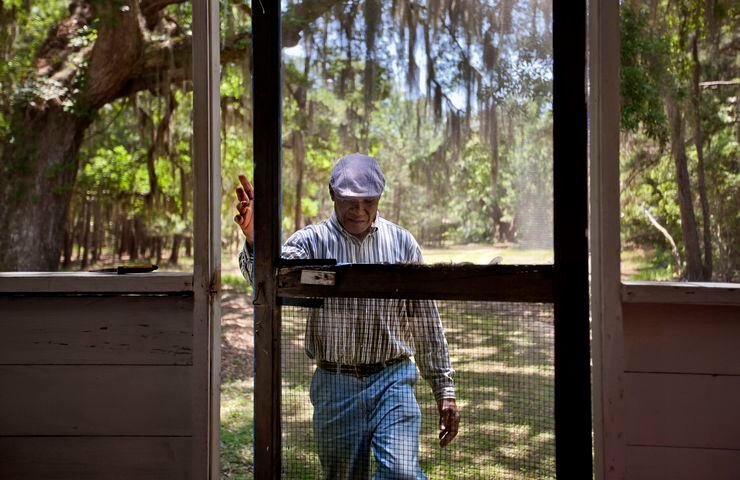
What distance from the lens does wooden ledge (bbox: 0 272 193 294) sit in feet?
7.09

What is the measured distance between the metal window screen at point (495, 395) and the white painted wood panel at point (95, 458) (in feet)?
2.17

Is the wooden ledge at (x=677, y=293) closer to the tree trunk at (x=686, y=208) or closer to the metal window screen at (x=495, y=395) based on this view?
the metal window screen at (x=495, y=395)

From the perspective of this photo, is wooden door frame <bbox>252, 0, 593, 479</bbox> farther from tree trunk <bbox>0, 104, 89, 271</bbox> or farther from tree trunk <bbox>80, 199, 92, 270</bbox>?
tree trunk <bbox>80, 199, 92, 270</bbox>

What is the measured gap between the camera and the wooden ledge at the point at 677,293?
1908mm

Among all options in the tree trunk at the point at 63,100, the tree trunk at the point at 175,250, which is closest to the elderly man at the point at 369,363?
the tree trunk at the point at 63,100

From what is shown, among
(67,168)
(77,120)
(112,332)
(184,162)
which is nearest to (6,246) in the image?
(67,168)

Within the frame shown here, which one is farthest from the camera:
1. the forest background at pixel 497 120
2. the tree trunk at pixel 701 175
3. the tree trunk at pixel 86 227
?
the tree trunk at pixel 86 227

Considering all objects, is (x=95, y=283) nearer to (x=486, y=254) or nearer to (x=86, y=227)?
(x=486, y=254)

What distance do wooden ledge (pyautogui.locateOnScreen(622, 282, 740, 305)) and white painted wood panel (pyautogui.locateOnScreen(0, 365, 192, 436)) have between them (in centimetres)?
158

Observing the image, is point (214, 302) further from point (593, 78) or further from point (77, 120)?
point (77, 120)

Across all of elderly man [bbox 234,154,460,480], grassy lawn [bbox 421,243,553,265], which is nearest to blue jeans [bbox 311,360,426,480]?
elderly man [bbox 234,154,460,480]

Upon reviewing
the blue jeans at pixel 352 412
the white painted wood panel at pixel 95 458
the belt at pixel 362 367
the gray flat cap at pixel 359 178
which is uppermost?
the gray flat cap at pixel 359 178

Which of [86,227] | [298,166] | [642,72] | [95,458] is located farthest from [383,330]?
[86,227]

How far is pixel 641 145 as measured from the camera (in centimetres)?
267
